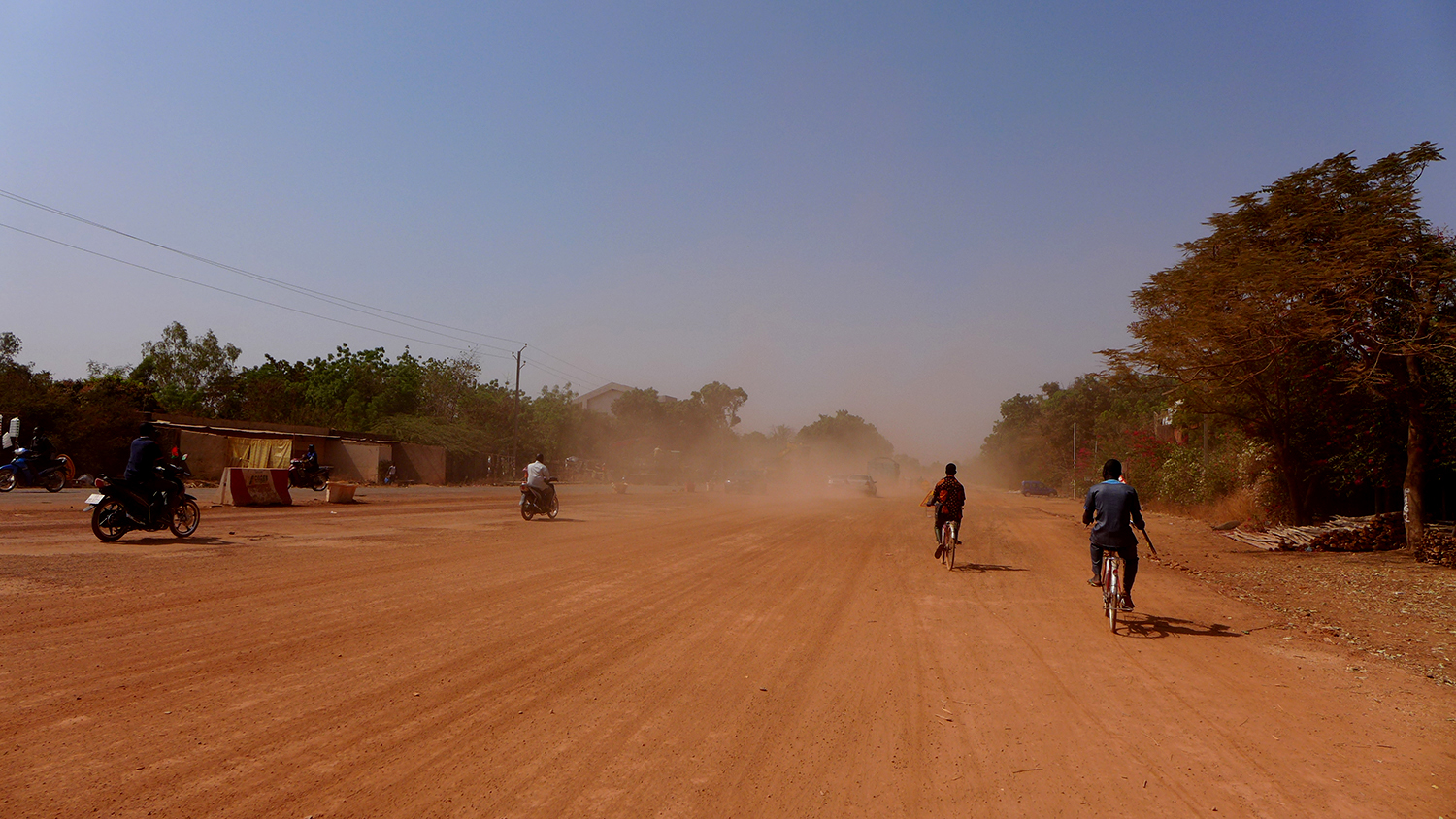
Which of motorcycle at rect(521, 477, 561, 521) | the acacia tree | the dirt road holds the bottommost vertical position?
the dirt road

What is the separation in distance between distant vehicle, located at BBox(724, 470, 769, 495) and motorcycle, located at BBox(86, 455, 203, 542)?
122 ft

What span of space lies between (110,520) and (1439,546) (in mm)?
22180

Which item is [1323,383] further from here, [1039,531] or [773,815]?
[773,815]

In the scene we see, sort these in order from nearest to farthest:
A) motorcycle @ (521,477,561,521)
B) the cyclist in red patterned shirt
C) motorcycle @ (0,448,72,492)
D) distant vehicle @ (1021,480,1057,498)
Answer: the cyclist in red patterned shirt
motorcycle @ (521,477,561,521)
motorcycle @ (0,448,72,492)
distant vehicle @ (1021,480,1057,498)

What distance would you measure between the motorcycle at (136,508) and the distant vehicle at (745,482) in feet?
122

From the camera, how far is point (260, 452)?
34031 mm

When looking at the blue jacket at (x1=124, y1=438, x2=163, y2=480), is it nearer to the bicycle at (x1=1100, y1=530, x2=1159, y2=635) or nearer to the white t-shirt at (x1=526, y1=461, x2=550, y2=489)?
the white t-shirt at (x1=526, y1=461, x2=550, y2=489)

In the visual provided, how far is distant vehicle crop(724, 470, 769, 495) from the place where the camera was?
4881 centimetres

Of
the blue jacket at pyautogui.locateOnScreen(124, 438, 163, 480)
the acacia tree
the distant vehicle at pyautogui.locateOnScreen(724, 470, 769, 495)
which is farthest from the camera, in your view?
the distant vehicle at pyautogui.locateOnScreen(724, 470, 769, 495)

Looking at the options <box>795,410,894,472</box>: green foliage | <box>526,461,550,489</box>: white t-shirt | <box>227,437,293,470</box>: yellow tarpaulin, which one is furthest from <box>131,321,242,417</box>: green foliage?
<box>795,410,894,472</box>: green foliage

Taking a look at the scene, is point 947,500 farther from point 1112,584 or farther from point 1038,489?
point 1038,489

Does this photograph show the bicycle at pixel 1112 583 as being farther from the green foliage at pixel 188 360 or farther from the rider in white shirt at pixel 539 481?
the green foliage at pixel 188 360

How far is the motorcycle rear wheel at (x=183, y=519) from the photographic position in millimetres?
12487

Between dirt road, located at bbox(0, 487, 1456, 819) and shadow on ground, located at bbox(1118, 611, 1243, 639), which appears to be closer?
dirt road, located at bbox(0, 487, 1456, 819)
